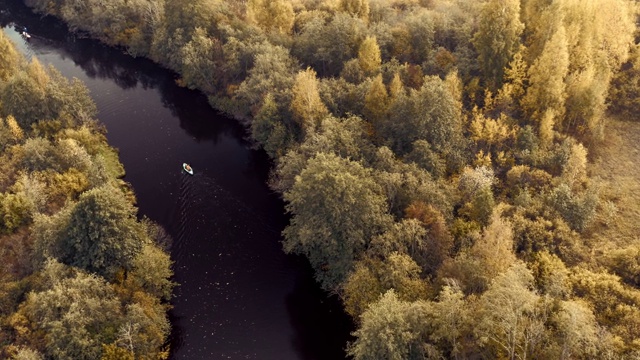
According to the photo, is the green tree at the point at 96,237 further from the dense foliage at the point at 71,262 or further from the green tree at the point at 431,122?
the green tree at the point at 431,122

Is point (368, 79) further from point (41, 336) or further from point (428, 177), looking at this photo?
point (41, 336)

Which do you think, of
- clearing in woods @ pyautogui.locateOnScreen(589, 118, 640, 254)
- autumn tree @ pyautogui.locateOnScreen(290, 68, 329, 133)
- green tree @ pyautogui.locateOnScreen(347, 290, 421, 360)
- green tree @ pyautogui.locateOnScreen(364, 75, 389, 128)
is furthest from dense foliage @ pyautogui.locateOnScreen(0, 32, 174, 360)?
clearing in woods @ pyautogui.locateOnScreen(589, 118, 640, 254)

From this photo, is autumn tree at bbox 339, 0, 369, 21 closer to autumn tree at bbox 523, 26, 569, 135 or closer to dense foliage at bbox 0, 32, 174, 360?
autumn tree at bbox 523, 26, 569, 135

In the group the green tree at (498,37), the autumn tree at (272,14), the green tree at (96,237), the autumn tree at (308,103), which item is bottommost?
the green tree at (96,237)

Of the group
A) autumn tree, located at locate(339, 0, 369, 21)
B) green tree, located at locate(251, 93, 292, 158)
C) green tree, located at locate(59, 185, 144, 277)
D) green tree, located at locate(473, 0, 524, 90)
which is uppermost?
green tree, located at locate(473, 0, 524, 90)

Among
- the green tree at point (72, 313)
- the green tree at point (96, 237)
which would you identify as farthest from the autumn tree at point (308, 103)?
the green tree at point (72, 313)

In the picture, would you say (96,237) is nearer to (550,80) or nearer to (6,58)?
(6,58)

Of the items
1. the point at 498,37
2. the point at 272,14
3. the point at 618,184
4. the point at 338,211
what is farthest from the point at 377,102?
the point at 272,14
